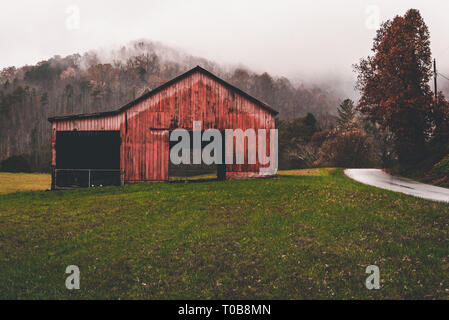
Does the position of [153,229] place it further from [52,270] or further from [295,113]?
[295,113]

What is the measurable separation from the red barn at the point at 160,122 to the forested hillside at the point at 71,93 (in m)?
56.8

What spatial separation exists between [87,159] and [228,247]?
21912 millimetres

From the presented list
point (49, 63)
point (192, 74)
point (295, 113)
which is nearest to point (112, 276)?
point (192, 74)

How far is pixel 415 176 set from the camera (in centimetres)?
2669

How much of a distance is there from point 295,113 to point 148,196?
4717 inches

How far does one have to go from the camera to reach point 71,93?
133875mm

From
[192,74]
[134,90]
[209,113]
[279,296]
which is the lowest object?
[279,296]

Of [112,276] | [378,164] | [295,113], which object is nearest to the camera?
[112,276]

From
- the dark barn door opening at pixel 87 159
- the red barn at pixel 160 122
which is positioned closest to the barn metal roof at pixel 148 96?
the red barn at pixel 160 122

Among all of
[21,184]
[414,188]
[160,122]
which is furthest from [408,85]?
[21,184]

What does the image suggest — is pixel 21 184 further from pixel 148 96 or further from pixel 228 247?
pixel 228 247

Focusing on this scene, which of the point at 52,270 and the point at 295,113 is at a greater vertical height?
the point at 295,113

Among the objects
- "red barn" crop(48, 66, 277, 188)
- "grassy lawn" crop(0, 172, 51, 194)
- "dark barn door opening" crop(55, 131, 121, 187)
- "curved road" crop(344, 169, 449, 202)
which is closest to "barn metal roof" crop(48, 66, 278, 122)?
"red barn" crop(48, 66, 277, 188)

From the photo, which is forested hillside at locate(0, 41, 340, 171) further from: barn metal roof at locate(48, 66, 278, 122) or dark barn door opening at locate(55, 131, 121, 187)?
barn metal roof at locate(48, 66, 278, 122)
